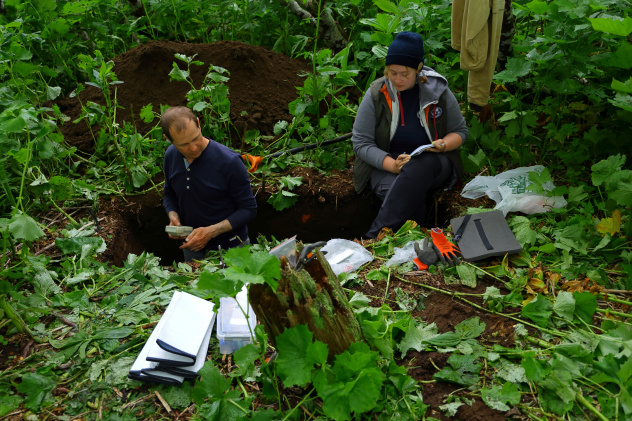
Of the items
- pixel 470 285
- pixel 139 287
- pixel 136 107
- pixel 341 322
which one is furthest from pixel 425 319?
pixel 136 107

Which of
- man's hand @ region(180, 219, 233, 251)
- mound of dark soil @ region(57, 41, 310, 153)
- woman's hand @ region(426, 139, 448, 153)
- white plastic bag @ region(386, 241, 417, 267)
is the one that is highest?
mound of dark soil @ region(57, 41, 310, 153)

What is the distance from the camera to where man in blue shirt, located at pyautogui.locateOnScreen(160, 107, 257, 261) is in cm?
328

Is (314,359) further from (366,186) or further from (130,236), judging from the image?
(130,236)

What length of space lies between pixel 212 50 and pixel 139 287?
310cm

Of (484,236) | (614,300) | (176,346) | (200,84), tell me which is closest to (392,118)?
(484,236)

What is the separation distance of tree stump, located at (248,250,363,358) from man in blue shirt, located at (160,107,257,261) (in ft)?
4.02

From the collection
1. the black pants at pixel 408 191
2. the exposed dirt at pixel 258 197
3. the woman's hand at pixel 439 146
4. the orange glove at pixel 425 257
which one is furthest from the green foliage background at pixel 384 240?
the woman's hand at pixel 439 146

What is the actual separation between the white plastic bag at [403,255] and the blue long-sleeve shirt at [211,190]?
106 centimetres

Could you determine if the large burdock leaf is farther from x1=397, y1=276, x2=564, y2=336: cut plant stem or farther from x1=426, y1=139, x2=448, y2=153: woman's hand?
x1=426, y1=139, x2=448, y2=153: woman's hand

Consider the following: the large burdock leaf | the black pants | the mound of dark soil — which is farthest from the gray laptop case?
the large burdock leaf

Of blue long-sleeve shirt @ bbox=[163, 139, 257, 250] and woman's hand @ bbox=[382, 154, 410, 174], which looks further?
woman's hand @ bbox=[382, 154, 410, 174]

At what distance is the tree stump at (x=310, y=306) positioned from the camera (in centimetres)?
194

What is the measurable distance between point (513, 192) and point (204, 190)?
2.22 m

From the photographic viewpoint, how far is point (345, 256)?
123 inches
